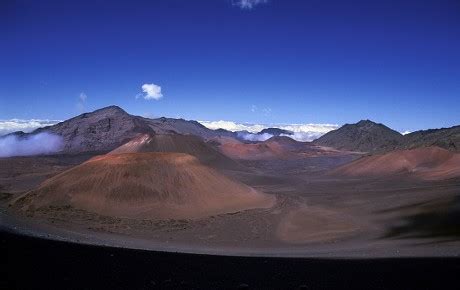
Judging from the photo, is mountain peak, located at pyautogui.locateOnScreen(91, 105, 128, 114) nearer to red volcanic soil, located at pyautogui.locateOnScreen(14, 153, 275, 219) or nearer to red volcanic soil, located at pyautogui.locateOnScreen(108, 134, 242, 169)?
red volcanic soil, located at pyautogui.locateOnScreen(108, 134, 242, 169)

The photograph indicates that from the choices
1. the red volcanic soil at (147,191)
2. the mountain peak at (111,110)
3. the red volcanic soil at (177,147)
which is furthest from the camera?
the mountain peak at (111,110)

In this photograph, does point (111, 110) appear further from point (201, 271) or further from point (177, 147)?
point (201, 271)

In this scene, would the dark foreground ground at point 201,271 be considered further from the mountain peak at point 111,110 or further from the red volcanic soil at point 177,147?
the mountain peak at point 111,110

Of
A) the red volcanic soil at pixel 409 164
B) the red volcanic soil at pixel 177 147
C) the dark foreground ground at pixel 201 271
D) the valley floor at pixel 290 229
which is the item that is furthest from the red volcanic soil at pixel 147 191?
the red volcanic soil at pixel 177 147

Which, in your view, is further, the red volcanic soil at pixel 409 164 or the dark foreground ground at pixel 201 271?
the red volcanic soil at pixel 409 164

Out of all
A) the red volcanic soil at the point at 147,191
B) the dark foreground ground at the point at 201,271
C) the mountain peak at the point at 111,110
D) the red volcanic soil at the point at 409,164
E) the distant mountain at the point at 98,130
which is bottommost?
the dark foreground ground at the point at 201,271

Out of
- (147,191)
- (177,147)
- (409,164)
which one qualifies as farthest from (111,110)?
(147,191)

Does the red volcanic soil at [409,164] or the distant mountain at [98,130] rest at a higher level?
the distant mountain at [98,130]
